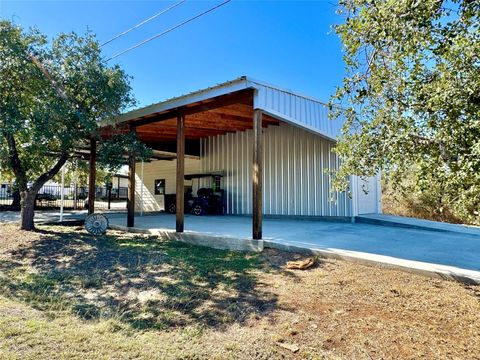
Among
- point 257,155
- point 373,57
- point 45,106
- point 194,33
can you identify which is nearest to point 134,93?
point 45,106

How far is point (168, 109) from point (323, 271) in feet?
18.2

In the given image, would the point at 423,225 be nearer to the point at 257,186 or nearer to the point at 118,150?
the point at 257,186

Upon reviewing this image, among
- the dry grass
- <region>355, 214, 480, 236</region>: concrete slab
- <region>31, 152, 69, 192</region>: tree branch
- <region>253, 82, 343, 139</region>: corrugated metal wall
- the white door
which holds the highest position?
<region>253, 82, 343, 139</region>: corrugated metal wall

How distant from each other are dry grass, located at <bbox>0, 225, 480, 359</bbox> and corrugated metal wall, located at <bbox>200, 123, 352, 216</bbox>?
5387 mm

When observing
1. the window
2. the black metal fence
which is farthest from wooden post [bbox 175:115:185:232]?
the window

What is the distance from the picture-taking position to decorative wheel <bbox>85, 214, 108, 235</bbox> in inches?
329

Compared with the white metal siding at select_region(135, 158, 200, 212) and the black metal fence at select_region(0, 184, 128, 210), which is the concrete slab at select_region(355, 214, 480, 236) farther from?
the black metal fence at select_region(0, 184, 128, 210)

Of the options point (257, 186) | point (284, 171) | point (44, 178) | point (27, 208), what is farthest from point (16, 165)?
point (284, 171)

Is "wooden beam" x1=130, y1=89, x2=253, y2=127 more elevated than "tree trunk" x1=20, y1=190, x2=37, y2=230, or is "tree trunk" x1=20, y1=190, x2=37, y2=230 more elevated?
"wooden beam" x1=130, y1=89, x2=253, y2=127

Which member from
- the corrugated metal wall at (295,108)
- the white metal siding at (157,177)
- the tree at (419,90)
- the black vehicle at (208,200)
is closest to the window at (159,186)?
the white metal siding at (157,177)

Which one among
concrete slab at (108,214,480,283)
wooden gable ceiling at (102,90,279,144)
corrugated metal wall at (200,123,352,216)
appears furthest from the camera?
corrugated metal wall at (200,123,352,216)

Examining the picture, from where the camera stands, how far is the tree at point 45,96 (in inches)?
256

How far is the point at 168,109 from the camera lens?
790cm

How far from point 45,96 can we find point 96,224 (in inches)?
137
